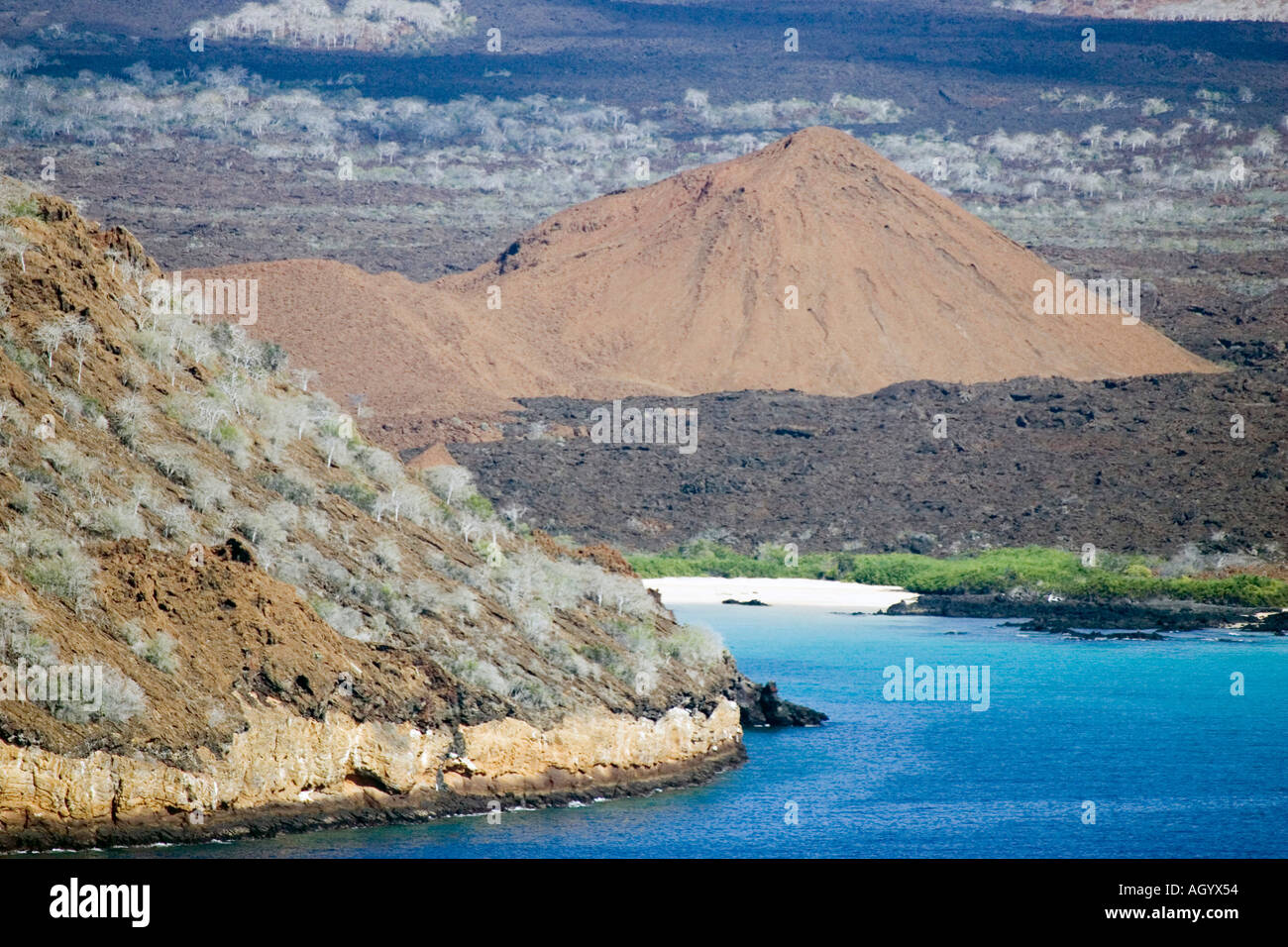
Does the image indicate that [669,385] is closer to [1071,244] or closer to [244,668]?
[1071,244]

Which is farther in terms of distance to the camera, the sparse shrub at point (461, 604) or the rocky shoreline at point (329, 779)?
the sparse shrub at point (461, 604)

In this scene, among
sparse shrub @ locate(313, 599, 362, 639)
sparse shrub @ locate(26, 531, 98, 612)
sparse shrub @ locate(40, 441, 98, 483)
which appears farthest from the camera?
sparse shrub @ locate(313, 599, 362, 639)

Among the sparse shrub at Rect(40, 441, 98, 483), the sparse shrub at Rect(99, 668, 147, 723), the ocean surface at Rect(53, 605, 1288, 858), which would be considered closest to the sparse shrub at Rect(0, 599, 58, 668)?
the sparse shrub at Rect(99, 668, 147, 723)

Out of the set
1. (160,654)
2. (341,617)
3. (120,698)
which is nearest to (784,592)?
(341,617)

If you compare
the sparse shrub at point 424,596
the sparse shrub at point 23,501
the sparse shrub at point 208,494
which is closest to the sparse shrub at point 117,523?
the sparse shrub at point 23,501

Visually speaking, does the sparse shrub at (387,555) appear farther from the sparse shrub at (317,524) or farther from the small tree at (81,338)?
the small tree at (81,338)

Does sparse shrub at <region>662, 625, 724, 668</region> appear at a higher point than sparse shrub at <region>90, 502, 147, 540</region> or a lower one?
lower

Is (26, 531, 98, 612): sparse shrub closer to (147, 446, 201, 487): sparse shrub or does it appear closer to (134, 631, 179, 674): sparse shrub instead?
(134, 631, 179, 674): sparse shrub
